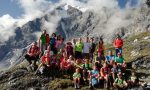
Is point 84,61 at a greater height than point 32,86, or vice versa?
point 84,61

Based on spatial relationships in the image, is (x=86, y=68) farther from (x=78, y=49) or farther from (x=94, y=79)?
(x=78, y=49)

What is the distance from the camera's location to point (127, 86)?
33.9 meters

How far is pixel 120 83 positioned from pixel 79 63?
5.81 meters

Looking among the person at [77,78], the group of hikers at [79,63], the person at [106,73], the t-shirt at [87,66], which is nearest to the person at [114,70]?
the group of hikers at [79,63]

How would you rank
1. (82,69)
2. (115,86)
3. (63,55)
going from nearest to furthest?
(115,86) → (82,69) → (63,55)

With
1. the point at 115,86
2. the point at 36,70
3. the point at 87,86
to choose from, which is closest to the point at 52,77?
the point at 36,70

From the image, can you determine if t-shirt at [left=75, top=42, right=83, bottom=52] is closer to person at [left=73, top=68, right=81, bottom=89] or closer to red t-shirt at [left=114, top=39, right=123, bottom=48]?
red t-shirt at [left=114, top=39, right=123, bottom=48]

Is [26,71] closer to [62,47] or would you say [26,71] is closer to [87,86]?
[62,47]

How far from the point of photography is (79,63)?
38.0 m

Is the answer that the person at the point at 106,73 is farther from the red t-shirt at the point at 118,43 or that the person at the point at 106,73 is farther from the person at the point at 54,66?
the red t-shirt at the point at 118,43

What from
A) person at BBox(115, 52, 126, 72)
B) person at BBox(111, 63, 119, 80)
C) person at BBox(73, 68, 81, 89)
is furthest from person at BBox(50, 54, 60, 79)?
person at BBox(115, 52, 126, 72)

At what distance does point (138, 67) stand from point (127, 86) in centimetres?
1000

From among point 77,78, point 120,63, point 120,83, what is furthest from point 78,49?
point 120,83

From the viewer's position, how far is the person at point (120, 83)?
3375cm
